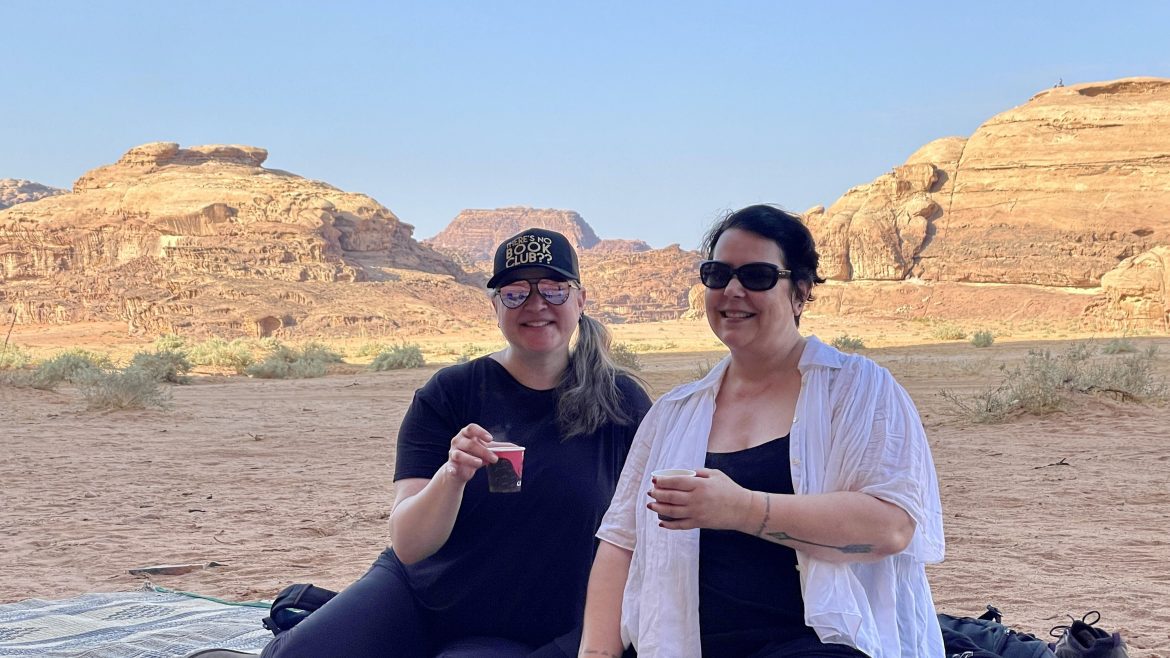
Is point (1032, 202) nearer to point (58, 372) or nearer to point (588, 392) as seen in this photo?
point (58, 372)

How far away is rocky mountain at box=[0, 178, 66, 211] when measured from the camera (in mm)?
119000

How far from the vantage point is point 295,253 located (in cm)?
5928

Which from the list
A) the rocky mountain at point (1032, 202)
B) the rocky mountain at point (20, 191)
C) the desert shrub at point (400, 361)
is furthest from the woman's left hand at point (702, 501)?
the rocky mountain at point (20, 191)

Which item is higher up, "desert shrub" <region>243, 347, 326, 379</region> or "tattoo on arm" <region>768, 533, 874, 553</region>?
"tattoo on arm" <region>768, 533, 874, 553</region>

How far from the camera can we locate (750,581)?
229cm

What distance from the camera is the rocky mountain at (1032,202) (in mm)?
46781

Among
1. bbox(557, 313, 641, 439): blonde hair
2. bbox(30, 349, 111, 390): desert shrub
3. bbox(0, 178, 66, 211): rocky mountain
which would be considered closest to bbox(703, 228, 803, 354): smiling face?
bbox(557, 313, 641, 439): blonde hair

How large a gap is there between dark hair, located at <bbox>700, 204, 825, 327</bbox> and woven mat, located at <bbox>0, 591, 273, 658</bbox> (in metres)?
2.53

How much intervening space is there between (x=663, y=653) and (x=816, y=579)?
1.23 ft

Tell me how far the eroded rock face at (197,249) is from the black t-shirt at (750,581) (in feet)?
162

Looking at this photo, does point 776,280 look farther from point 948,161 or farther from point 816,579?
point 948,161

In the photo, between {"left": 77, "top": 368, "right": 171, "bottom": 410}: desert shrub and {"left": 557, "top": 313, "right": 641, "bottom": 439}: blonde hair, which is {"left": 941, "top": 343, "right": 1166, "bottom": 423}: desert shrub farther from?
{"left": 77, "top": 368, "right": 171, "bottom": 410}: desert shrub

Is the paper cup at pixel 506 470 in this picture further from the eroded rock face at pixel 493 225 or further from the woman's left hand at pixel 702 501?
the eroded rock face at pixel 493 225

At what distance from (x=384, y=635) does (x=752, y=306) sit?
133cm
